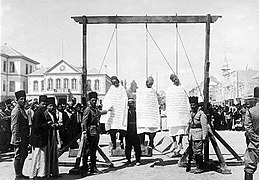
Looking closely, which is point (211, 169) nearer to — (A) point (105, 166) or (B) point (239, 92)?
(A) point (105, 166)

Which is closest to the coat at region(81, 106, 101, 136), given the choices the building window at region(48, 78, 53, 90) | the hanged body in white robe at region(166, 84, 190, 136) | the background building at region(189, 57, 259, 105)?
the hanged body in white robe at region(166, 84, 190, 136)

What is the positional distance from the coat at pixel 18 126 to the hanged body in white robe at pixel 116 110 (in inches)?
103

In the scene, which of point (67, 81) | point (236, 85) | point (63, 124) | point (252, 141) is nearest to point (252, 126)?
point (252, 141)

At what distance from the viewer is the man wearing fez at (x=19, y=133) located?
25.4 feet

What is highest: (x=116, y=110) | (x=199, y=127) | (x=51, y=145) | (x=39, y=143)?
(x=116, y=110)

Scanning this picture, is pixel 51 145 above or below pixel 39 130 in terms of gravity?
below

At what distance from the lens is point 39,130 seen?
296 inches

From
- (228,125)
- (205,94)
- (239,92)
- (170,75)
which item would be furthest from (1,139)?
(239,92)

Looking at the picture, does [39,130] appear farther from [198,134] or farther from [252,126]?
[252,126]

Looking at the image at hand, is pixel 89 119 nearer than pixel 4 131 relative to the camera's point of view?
Yes

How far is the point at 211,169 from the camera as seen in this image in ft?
29.6

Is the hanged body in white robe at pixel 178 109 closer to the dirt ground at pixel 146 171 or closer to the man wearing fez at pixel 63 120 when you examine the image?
the dirt ground at pixel 146 171

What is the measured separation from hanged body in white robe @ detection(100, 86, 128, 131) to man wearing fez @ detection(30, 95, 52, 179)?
8.37 feet

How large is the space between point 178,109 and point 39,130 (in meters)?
3.98
